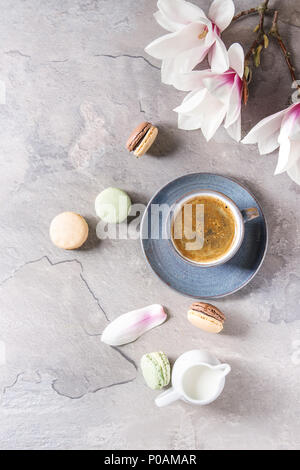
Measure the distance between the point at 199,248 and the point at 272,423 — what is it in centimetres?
43

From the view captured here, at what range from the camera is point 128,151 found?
1008 mm

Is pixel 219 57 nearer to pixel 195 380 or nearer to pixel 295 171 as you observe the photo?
pixel 295 171

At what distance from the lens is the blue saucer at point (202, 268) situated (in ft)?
3.18

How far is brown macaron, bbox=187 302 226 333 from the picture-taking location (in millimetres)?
961

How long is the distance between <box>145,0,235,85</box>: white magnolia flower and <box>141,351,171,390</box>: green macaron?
0.58 m

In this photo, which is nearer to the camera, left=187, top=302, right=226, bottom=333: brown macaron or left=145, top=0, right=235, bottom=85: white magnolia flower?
left=145, top=0, right=235, bottom=85: white magnolia flower

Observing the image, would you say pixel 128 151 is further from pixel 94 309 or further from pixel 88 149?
pixel 94 309

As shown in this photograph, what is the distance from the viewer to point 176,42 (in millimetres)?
884

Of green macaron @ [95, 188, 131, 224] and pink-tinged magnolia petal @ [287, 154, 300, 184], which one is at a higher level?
pink-tinged magnolia petal @ [287, 154, 300, 184]

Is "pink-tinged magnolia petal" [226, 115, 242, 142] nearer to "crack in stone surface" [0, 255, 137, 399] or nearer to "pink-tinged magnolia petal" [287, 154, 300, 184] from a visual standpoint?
"pink-tinged magnolia petal" [287, 154, 300, 184]

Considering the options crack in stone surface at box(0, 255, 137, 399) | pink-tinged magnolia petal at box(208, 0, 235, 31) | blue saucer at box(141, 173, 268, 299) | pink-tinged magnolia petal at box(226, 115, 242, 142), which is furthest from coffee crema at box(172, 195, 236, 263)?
pink-tinged magnolia petal at box(208, 0, 235, 31)

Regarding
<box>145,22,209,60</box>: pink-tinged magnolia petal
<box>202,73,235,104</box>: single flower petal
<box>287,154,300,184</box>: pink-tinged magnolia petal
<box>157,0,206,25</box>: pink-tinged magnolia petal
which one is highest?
<box>157,0,206,25</box>: pink-tinged magnolia petal

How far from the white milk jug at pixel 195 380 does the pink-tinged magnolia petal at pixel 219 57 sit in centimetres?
57

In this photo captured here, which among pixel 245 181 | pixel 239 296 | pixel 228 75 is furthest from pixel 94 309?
pixel 228 75
